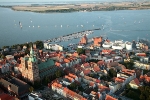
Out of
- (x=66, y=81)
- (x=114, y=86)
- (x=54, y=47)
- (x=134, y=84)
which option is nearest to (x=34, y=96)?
(x=66, y=81)

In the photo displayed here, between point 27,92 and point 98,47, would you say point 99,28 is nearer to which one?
point 98,47

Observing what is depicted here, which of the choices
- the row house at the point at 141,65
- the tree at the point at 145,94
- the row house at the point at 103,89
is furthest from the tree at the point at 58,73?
the row house at the point at 141,65

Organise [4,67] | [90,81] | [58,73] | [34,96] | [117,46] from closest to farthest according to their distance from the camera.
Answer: [34,96] < [90,81] < [58,73] < [4,67] < [117,46]

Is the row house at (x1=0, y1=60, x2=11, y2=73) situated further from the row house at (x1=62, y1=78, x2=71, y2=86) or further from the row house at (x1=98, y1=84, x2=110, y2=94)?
→ the row house at (x1=98, y1=84, x2=110, y2=94)

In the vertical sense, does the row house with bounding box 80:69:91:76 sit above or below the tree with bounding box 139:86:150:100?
above

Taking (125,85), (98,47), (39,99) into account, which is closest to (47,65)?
(39,99)

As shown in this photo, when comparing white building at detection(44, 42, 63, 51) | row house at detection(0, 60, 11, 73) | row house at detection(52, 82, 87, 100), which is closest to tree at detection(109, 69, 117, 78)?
row house at detection(52, 82, 87, 100)

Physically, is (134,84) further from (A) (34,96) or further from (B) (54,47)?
(B) (54,47)

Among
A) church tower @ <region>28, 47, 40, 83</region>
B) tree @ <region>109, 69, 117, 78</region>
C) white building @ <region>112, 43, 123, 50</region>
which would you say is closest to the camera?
church tower @ <region>28, 47, 40, 83</region>

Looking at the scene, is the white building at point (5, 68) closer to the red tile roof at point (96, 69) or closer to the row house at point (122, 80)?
the red tile roof at point (96, 69)
